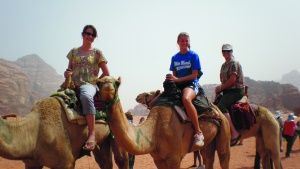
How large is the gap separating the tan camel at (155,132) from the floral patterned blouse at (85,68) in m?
1.51

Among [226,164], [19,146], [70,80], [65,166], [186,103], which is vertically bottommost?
[226,164]

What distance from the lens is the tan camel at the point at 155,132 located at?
3910 mm

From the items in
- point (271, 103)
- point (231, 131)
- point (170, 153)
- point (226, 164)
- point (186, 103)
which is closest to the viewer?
point (170, 153)

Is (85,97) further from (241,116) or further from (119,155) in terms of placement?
(241,116)

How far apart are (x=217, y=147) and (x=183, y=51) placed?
2.14 m

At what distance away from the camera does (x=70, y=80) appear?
5.44m

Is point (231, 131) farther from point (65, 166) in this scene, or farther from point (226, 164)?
point (65, 166)

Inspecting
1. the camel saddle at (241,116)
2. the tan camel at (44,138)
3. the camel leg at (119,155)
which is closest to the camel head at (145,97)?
the camel leg at (119,155)

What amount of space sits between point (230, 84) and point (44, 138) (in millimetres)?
4339

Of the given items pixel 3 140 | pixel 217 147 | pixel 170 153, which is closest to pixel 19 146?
pixel 3 140

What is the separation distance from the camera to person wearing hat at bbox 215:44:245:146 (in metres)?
6.82

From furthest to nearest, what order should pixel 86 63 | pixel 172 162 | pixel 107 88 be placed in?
pixel 86 63 → pixel 172 162 → pixel 107 88

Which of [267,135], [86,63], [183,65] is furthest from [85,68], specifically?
[267,135]

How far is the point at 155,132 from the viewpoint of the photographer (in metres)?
4.85
